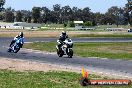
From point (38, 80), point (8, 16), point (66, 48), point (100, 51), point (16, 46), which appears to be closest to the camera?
point (38, 80)

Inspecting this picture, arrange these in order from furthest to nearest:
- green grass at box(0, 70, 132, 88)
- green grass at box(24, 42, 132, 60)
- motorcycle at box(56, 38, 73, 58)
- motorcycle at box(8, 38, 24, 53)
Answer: motorcycle at box(8, 38, 24, 53) → green grass at box(24, 42, 132, 60) → motorcycle at box(56, 38, 73, 58) → green grass at box(0, 70, 132, 88)

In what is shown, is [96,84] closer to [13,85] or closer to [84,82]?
[84,82]

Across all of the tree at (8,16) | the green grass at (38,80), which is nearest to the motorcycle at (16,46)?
the green grass at (38,80)

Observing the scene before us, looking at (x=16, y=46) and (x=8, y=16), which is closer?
(x=16, y=46)

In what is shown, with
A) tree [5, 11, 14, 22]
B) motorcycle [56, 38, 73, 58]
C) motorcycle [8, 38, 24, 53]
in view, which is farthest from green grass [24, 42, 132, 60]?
tree [5, 11, 14, 22]

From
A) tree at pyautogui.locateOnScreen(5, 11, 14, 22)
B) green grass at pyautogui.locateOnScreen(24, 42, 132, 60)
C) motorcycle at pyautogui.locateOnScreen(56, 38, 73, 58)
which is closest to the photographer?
motorcycle at pyautogui.locateOnScreen(56, 38, 73, 58)

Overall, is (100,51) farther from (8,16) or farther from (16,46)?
(8,16)

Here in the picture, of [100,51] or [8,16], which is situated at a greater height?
[8,16]

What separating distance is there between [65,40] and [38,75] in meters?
11.7

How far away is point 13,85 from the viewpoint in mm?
13070

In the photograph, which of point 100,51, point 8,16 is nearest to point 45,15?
point 8,16

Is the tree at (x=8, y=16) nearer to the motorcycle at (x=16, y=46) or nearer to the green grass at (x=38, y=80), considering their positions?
the motorcycle at (x=16, y=46)

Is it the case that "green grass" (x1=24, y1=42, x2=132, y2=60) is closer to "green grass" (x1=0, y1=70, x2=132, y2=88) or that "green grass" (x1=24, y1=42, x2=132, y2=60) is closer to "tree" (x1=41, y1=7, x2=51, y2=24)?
"green grass" (x1=0, y1=70, x2=132, y2=88)

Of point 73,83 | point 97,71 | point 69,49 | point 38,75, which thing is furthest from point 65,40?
point 73,83
